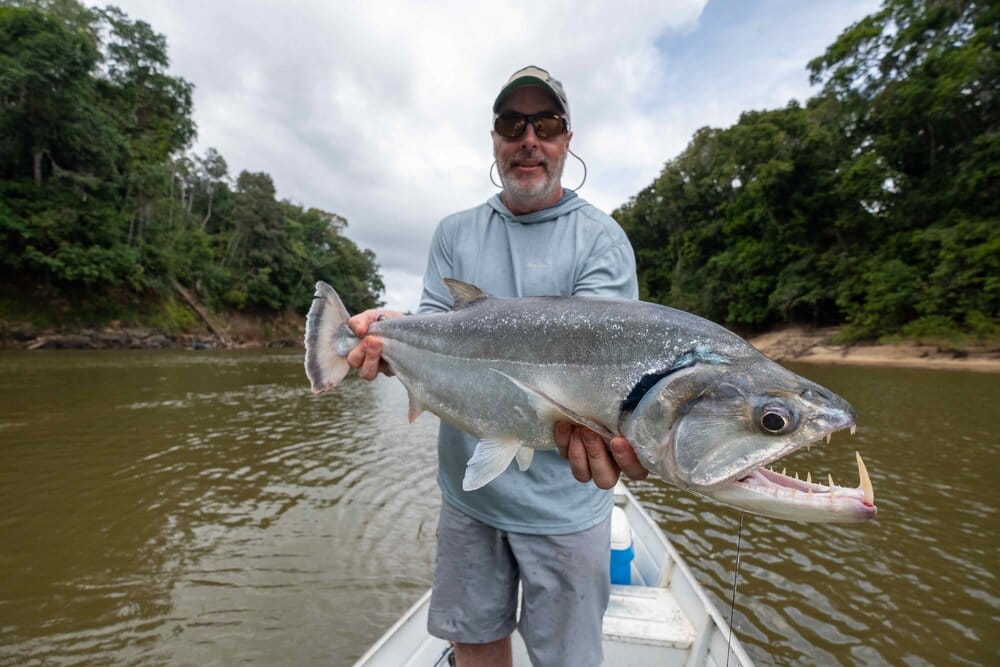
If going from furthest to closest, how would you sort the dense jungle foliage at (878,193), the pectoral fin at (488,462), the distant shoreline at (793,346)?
1. the dense jungle foliage at (878,193)
2. the distant shoreline at (793,346)
3. the pectoral fin at (488,462)

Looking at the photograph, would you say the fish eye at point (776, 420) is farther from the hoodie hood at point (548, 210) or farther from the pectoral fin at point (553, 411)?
the hoodie hood at point (548, 210)

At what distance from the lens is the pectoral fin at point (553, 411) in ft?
6.08

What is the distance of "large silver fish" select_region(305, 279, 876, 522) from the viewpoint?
152 centimetres

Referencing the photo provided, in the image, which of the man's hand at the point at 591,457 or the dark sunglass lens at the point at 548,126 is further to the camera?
the dark sunglass lens at the point at 548,126

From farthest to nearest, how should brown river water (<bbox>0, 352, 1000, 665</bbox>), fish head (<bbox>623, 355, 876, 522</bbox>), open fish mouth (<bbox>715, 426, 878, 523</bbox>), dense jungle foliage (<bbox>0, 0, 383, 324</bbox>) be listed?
dense jungle foliage (<bbox>0, 0, 383, 324</bbox>)
brown river water (<bbox>0, 352, 1000, 665</bbox>)
fish head (<bbox>623, 355, 876, 522</bbox>)
open fish mouth (<bbox>715, 426, 878, 523</bbox>)

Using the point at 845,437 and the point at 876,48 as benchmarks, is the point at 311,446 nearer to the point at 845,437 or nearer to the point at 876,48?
the point at 845,437

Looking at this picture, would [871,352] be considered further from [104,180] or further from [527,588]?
[104,180]

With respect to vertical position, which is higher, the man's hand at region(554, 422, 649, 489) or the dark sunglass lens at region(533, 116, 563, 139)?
the dark sunglass lens at region(533, 116, 563, 139)

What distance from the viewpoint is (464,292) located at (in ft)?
7.84

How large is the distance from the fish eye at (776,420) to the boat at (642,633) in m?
2.04

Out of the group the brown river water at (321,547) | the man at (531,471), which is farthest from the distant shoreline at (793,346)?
the man at (531,471)

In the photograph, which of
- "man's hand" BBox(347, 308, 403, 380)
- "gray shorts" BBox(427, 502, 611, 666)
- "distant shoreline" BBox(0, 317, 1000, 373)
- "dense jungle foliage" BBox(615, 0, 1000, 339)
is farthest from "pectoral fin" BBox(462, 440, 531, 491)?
"dense jungle foliage" BBox(615, 0, 1000, 339)

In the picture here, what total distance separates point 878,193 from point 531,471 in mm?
41561

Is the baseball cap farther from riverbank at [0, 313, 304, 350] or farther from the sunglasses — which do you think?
riverbank at [0, 313, 304, 350]
